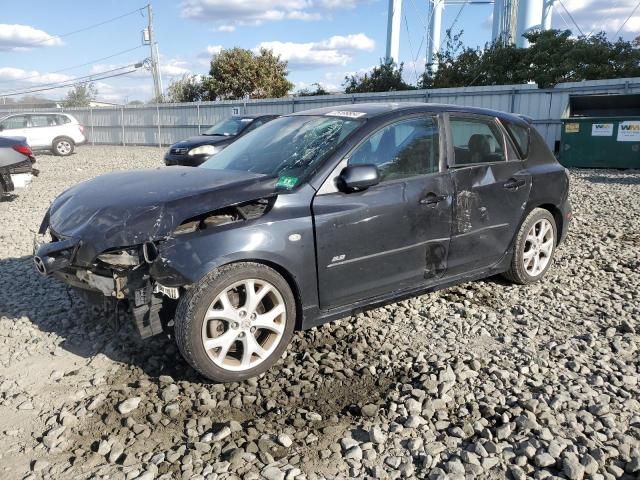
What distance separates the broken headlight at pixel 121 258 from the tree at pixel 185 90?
35.3 meters

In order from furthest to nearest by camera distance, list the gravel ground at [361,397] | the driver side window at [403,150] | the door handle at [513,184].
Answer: the door handle at [513,184], the driver side window at [403,150], the gravel ground at [361,397]

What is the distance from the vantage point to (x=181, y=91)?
41312 mm

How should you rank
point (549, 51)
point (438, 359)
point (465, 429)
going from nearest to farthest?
point (465, 429) < point (438, 359) < point (549, 51)

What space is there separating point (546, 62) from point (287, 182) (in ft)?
76.3

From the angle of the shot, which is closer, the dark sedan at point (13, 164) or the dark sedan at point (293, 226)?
the dark sedan at point (293, 226)

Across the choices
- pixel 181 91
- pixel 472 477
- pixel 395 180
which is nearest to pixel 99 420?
pixel 472 477

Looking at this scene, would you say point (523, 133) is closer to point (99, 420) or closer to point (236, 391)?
point (236, 391)

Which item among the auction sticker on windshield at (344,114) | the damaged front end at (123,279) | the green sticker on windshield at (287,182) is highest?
the auction sticker on windshield at (344,114)

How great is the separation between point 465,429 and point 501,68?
79.0 feet

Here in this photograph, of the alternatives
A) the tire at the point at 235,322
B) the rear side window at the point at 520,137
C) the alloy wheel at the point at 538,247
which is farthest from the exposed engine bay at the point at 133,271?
the alloy wheel at the point at 538,247

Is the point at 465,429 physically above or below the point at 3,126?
below

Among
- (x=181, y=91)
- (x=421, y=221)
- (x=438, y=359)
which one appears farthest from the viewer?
(x=181, y=91)

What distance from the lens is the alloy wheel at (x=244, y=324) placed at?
10.6 feet

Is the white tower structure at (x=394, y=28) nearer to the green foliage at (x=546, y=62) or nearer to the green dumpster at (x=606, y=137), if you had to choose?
the green foliage at (x=546, y=62)
